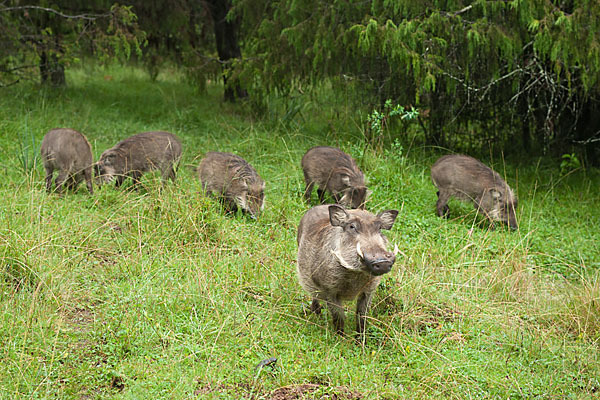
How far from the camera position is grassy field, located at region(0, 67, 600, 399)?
4.11 meters

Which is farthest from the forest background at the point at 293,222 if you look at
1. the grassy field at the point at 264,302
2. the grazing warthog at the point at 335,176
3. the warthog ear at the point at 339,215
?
the warthog ear at the point at 339,215

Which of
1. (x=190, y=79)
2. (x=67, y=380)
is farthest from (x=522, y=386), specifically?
→ (x=190, y=79)

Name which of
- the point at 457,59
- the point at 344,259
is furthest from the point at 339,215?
the point at 457,59

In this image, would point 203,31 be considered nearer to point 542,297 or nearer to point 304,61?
point 304,61

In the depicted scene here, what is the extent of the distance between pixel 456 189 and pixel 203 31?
7599mm

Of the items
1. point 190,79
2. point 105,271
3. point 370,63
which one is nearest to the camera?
point 105,271

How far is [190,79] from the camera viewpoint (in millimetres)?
11602

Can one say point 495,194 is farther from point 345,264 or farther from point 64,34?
point 64,34

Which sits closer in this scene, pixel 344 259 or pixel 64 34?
pixel 344 259

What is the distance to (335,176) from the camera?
7.97 meters

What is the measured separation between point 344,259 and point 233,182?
363cm

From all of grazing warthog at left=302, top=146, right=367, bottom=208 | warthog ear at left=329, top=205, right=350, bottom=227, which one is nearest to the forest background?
grazing warthog at left=302, top=146, right=367, bottom=208

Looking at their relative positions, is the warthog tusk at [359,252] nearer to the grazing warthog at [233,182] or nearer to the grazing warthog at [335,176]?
the grazing warthog at [233,182]

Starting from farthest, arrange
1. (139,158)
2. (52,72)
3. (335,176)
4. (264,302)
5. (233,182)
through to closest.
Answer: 1. (52,72)
2. (139,158)
3. (335,176)
4. (233,182)
5. (264,302)
